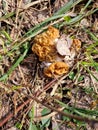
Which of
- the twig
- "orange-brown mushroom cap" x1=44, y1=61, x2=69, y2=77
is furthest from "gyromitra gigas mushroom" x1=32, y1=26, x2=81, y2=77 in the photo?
the twig

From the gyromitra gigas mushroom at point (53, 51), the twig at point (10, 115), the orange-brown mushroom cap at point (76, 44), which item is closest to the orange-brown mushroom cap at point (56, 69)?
the gyromitra gigas mushroom at point (53, 51)

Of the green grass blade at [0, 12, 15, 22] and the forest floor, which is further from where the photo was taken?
the green grass blade at [0, 12, 15, 22]

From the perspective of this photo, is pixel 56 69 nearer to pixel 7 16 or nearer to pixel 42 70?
pixel 42 70

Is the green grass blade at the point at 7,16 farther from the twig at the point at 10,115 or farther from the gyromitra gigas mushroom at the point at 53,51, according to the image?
the twig at the point at 10,115

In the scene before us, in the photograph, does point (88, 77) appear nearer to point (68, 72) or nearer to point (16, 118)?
point (68, 72)

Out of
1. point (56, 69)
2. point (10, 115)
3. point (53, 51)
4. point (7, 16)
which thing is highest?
point (7, 16)

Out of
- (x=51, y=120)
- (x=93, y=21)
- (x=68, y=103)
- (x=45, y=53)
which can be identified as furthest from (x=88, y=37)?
(x=51, y=120)

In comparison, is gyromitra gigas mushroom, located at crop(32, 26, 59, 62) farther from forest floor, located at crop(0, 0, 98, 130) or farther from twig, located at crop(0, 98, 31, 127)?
twig, located at crop(0, 98, 31, 127)

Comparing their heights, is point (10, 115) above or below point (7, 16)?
below

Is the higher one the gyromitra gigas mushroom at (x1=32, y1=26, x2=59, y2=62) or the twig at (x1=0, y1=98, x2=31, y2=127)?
the gyromitra gigas mushroom at (x1=32, y1=26, x2=59, y2=62)

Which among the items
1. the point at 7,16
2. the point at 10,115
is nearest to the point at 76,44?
the point at 7,16
